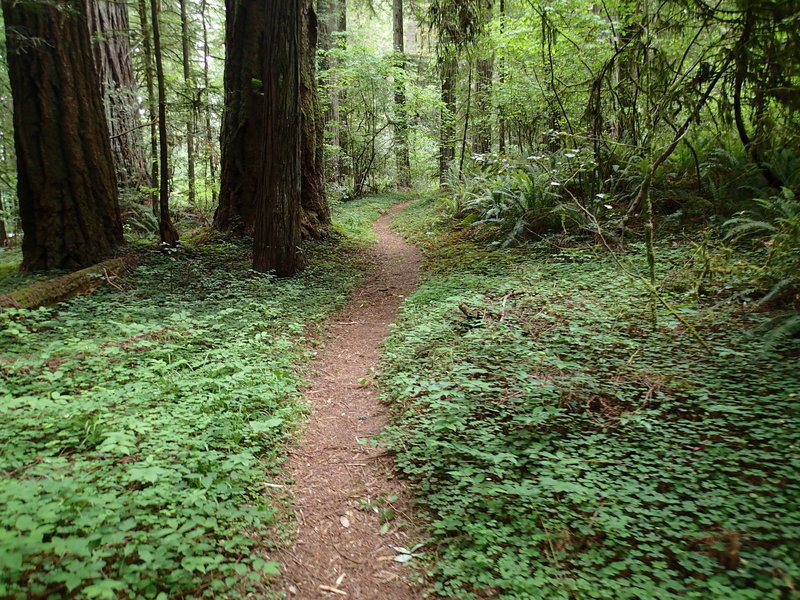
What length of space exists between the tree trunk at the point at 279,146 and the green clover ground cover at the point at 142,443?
1921mm

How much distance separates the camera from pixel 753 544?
2.04 meters

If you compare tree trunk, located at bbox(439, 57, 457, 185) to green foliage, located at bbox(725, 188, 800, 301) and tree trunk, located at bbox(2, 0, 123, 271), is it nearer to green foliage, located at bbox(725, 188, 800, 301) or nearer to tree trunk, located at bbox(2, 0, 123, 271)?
tree trunk, located at bbox(2, 0, 123, 271)

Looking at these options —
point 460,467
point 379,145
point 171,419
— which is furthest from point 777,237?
point 379,145

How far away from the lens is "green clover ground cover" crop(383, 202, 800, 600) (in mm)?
2080

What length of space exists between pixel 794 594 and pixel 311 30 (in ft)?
39.9

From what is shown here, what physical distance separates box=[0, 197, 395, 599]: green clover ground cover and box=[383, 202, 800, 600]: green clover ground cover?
1128 mm

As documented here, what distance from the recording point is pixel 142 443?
9.46ft

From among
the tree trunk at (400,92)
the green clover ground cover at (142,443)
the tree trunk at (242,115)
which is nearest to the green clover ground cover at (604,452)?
the green clover ground cover at (142,443)

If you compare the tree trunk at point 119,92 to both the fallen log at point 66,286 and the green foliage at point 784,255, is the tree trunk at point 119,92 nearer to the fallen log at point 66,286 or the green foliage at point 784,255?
the fallen log at point 66,286

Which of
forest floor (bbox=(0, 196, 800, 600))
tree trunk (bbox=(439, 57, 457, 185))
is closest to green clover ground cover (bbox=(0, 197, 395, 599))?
forest floor (bbox=(0, 196, 800, 600))

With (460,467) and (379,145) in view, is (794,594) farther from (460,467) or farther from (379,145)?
(379,145)

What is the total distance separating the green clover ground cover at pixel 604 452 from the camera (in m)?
2.08

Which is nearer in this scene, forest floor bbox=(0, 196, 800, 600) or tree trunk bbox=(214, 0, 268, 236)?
forest floor bbox=(0, 196, 800, 600)

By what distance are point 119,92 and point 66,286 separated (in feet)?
19.0
